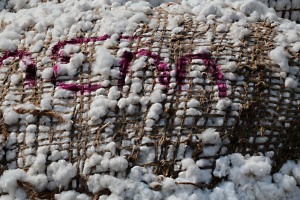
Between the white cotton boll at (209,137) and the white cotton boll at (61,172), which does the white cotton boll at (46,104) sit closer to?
the white cotton boll at (61,172)

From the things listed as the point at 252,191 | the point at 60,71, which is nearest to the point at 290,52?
the point at 252,191

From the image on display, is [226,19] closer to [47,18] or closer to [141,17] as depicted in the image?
[141,17]

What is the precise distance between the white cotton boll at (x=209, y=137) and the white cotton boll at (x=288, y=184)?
0.13 m

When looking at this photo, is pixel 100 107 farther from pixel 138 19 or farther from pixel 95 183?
pixel 138 19

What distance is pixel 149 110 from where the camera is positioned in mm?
864

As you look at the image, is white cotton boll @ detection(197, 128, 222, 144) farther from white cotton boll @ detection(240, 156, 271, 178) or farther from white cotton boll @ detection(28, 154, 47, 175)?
white cotton boll @ detection(28, 154, 47, 175)

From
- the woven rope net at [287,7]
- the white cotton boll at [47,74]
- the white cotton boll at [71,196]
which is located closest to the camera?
the white cotton boll at [71,196]

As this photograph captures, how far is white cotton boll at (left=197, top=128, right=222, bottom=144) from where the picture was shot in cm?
85

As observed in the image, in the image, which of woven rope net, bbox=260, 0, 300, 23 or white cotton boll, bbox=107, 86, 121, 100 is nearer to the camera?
white cotton boll, bbox=107, 86, 121, 100

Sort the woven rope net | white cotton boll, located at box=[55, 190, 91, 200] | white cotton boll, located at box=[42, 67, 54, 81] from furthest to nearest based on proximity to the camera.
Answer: the woven rope net
white cotton boll, located at box=[42, 67, 54, 81]
white cotton boll, located at box=[55, 190, 91, 200]

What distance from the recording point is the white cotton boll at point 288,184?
2.76ft

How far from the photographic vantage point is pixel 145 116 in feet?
2.83

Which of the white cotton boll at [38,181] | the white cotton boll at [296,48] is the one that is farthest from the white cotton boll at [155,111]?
the white cotton boll at [296,48]

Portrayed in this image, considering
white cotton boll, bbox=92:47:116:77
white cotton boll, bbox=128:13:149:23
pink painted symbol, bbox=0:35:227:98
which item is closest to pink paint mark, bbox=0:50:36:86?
pink painted symbol, bbox=0:35:227:98
